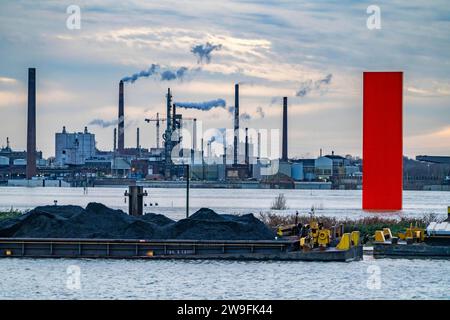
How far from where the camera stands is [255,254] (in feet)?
155

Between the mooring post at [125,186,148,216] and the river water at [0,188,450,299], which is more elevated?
the mooring post at [125,186,148,216]

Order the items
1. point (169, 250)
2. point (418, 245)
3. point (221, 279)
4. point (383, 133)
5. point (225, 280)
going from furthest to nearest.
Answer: point (383, 133) → point (418, 245) → point (169, 250) → point (221, 279) → point (225, 280)

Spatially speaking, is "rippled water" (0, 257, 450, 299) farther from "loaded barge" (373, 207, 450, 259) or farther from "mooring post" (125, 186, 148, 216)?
"mooring post" (125, 186, 148, 216)

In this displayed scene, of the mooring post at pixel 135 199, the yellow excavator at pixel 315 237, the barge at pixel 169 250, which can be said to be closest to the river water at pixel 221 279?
the barge at pixel 169 250

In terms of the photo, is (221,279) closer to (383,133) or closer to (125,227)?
(125,227)

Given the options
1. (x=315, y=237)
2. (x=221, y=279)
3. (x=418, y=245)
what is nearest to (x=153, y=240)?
(x=221, y=279)

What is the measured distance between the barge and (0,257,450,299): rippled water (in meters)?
0.38

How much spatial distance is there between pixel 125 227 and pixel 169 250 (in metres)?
3.27

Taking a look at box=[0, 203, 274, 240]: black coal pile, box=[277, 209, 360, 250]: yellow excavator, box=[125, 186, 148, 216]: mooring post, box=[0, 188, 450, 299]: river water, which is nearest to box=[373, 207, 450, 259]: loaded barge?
box=[0, 188, 450, 299]: river water

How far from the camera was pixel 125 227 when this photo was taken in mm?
50250

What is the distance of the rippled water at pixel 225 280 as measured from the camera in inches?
1535

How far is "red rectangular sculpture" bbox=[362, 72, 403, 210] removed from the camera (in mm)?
63594

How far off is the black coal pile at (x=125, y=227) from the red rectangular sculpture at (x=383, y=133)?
47.0 ft
